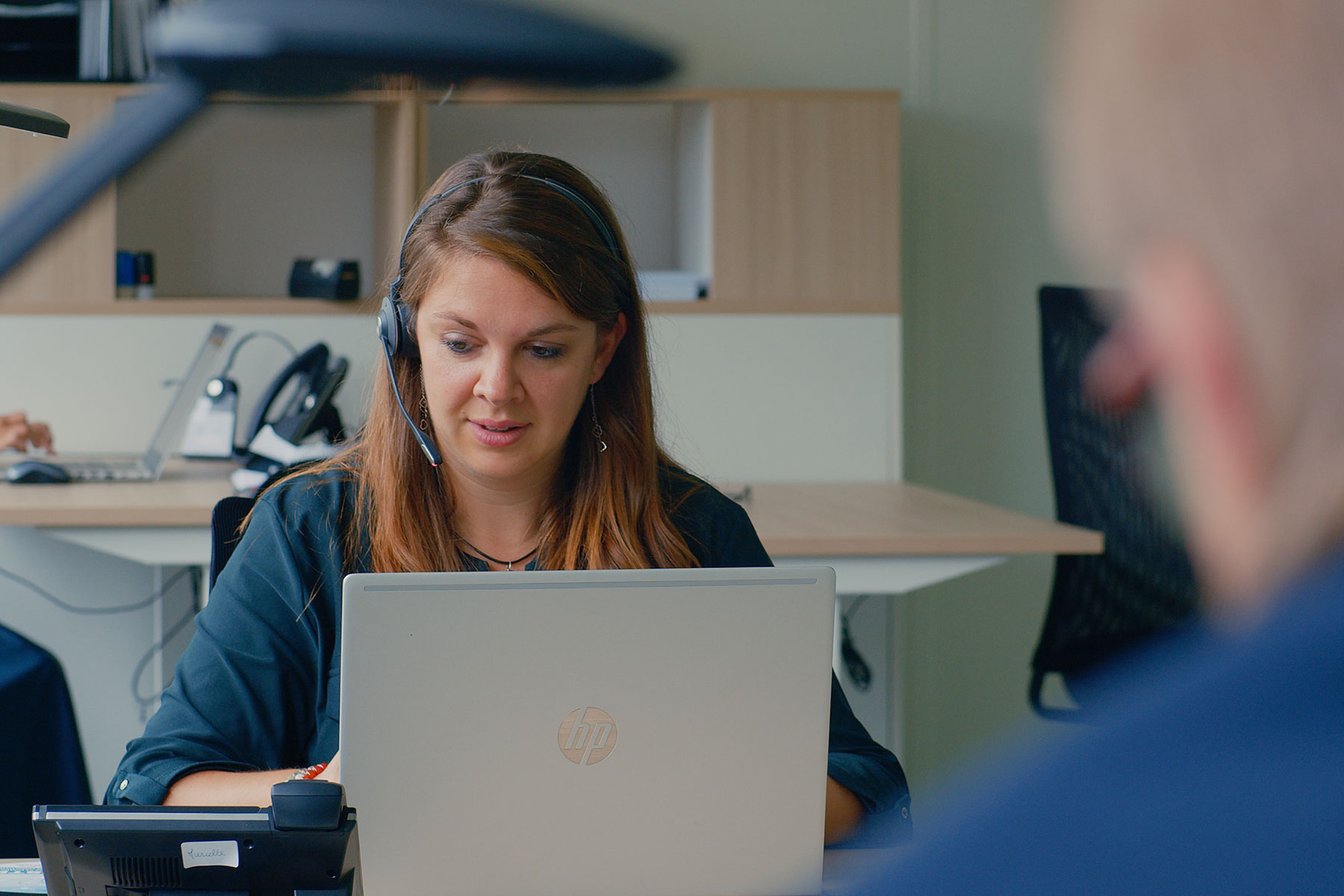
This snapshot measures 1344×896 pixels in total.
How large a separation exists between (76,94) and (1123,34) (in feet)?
9.20

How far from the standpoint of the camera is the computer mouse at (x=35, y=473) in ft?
7.50

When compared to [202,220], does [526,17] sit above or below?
below

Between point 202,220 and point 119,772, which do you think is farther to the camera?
point 202,220

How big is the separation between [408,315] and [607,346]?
0.22m

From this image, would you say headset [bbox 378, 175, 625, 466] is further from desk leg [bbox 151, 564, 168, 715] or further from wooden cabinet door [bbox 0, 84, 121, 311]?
desk leg [bbox 151, 564, 168, 715]

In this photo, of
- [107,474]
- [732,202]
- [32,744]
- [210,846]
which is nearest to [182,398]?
[107,474]

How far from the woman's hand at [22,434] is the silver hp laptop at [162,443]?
7cm

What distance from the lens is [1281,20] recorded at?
0.69 feet

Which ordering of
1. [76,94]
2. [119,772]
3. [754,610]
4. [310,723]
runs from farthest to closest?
[76,94], [310,723], [119,772], [754,610]

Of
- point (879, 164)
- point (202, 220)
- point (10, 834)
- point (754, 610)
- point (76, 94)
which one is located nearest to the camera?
point (754, 610)

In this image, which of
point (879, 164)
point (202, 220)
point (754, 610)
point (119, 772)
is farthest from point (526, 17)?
point (202, 220)

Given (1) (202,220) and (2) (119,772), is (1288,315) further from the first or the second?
(1) (202,220)

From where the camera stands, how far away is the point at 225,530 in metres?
1.31

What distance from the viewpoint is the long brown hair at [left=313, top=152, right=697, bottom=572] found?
1.24 meters
